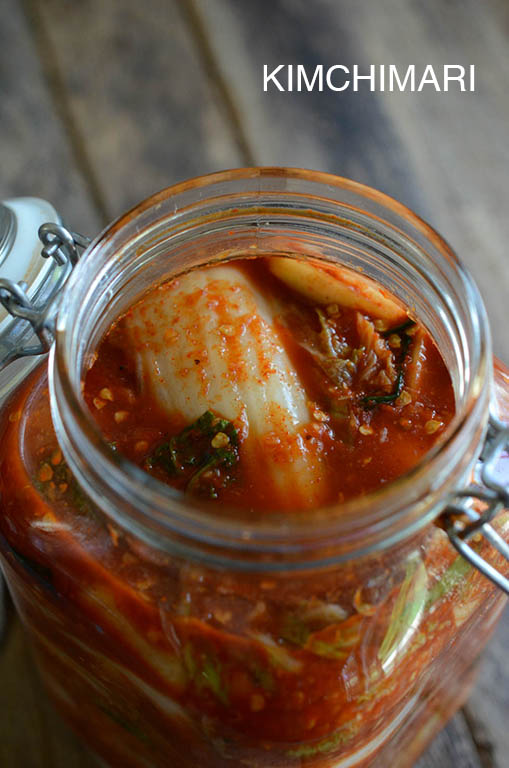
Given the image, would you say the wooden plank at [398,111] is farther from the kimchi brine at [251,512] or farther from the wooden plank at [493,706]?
the kimchi brine at [251,512]

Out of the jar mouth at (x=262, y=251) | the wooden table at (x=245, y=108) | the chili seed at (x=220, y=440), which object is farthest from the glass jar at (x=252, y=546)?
the wooden table at (x=245, y=108)

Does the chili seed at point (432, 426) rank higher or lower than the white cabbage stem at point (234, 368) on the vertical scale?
lower

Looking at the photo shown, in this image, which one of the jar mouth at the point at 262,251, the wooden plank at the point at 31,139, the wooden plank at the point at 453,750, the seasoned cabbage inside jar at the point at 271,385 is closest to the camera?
the jar mouth at the point at 262,251

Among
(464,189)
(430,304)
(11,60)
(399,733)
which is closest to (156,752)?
(399,733)

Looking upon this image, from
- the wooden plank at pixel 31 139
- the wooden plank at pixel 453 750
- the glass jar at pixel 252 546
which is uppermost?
the wooden plank at pixel 31 139

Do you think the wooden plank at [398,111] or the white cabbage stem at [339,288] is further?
the wooden plank at [398,111]

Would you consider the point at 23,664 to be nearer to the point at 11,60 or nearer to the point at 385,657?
the point at 385,657

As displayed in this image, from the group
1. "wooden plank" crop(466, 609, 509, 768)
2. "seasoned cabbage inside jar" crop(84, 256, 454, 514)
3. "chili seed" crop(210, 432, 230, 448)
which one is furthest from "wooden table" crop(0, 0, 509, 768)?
"chili seed" crop(210, 432, 230, 448)

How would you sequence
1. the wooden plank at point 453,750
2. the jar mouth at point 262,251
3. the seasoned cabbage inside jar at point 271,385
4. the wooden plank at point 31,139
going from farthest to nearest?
the wooden plank at point 31,139
the wooden plank at point 453,750
the seasoned cabbage inside jar at point 271,385
the jar mouth at point 262,251

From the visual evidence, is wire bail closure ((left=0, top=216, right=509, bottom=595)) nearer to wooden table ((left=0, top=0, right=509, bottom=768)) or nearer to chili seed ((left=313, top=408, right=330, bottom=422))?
chili seed ((left=313, top=408, right=330, bottom=422))
